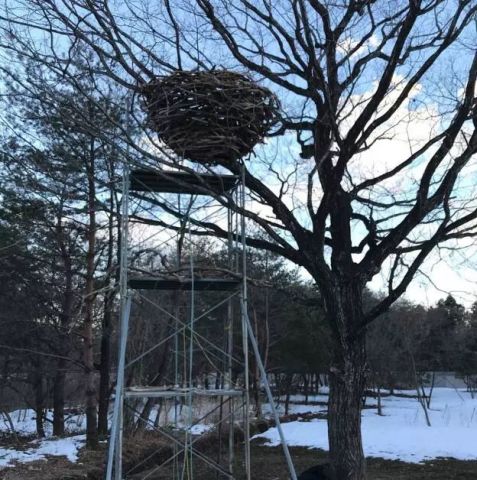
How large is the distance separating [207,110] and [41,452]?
8.64m

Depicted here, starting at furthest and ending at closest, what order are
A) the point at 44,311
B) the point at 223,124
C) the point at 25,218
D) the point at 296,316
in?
the point at 296,316
the point at 44,311
the point at 25,218
the point at 223,124

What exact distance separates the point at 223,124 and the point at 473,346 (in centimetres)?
3601

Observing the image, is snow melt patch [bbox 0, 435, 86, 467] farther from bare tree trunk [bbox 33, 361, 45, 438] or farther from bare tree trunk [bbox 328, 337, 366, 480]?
bare tree trunk [bbox 33, 361, 45, 438]

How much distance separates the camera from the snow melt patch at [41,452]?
1048cm

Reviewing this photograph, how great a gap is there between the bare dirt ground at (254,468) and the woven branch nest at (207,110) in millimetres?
4780

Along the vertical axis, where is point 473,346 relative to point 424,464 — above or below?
above

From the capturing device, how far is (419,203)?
6.77 m

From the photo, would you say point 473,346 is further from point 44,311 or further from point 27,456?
point 27,456

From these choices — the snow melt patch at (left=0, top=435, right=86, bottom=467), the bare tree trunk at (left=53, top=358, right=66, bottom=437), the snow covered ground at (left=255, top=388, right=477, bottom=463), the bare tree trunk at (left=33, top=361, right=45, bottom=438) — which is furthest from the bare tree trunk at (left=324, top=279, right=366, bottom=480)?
the bare tree trunk at (left=33, top=361, right=45, bottom=438)

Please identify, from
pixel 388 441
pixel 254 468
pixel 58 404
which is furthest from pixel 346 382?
pixel 58 404

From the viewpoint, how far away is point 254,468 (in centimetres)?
1026

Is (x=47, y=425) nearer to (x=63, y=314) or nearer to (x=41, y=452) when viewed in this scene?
(x=63, y=314)

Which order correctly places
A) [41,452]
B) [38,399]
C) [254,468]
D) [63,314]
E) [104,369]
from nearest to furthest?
1. [254,468]
2. [41,452]
3. [63,314]
4. [104,369]
5. [38,399]

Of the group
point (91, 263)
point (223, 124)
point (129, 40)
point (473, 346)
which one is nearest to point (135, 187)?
point (223, 124)
